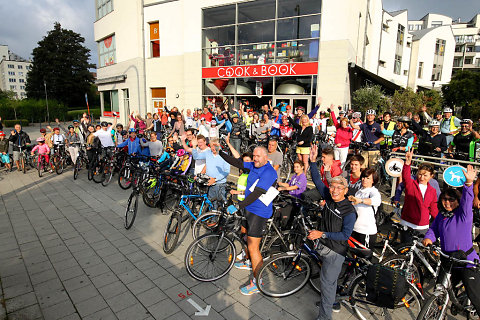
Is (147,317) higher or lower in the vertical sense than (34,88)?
lower

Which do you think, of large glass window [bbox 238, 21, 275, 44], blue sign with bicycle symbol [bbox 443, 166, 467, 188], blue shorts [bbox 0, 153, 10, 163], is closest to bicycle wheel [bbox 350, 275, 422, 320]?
blue sign with bicycle symbol [bbox 443, 166, 467, 188]

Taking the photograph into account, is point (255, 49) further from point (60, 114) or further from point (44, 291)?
point (60, 114)

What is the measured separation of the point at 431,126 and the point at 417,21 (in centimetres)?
7885

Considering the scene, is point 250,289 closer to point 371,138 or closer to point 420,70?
point 371,138

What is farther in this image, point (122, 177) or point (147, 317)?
point (122, 177)

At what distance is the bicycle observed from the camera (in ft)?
9.71

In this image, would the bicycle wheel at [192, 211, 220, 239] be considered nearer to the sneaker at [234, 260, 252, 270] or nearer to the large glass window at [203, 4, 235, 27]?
the sneaker at [234, 260, 252, 270]

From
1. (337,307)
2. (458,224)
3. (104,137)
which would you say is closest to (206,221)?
(337,307)

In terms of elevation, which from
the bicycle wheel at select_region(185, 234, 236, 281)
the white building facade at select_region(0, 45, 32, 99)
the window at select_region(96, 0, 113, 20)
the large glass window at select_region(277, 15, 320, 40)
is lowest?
the bicycle wheel at select_region(185, 234, 236, 281)

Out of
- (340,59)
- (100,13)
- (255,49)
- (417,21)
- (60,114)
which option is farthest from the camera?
(417,21)

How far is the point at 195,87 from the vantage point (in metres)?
19.5

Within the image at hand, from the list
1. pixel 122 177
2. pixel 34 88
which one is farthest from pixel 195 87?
pixel 34 88

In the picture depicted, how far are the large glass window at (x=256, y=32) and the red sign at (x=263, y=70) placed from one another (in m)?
1.69

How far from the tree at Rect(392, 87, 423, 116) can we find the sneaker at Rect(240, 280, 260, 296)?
636 inches
